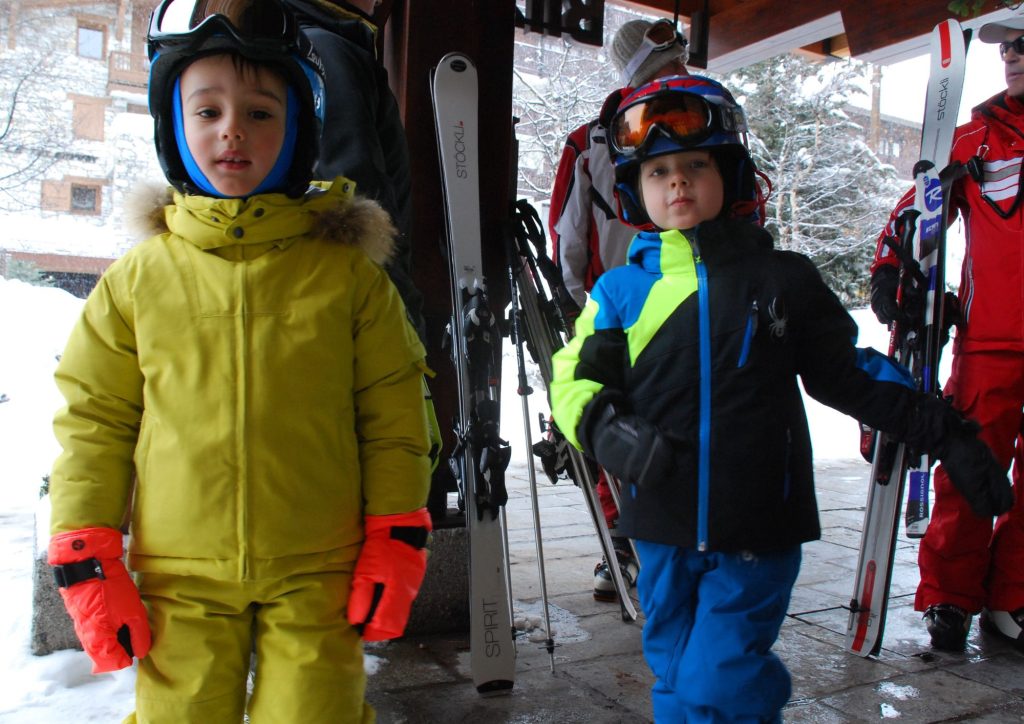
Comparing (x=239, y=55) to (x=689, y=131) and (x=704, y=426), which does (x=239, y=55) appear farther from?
(x=704, y=426)

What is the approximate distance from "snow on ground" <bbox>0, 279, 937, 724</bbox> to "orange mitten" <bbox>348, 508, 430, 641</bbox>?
117 centimetres

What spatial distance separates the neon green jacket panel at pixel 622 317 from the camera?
6.19ft

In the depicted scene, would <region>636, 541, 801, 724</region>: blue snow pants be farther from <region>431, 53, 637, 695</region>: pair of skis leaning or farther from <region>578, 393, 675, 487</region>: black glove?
<region>431, 53, 637, 695</region>: pair of skis leaning

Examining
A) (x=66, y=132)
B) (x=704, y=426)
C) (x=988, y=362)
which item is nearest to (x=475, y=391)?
(x=704, y=426)

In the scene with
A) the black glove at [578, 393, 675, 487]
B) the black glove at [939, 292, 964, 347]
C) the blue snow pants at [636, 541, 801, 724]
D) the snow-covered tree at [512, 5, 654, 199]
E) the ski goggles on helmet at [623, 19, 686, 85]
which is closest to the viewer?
the black glove at [578, 393, 675, 487]

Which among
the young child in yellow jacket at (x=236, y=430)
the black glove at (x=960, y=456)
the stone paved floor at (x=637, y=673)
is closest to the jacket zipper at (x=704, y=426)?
the black glove at (x=960, y=456)

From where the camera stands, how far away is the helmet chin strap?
155cm

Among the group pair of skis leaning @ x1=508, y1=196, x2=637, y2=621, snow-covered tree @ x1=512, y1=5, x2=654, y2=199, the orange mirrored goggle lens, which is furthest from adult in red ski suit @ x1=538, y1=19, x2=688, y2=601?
snow-covered tree @ x1=512, y1=5, x2=654, y2=199

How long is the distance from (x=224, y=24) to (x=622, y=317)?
99 cm

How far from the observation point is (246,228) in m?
1.52

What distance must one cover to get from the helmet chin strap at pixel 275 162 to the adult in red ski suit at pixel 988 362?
7.15 ft

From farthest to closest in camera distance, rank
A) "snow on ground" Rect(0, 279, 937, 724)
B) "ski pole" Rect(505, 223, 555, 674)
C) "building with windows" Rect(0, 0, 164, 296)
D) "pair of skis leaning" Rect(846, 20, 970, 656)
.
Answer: "building with windows" Rect(0, 0, 164, 296), "pair of skis leaning" Rect(846, 20, 970, 656), "ski pole" Rect(505, 223, 555, 674), "snow on ground" Rect(0, 279, 937, 724)

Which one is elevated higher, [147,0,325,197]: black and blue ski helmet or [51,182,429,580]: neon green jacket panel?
[147,0,325,197]: black and blue ski helmet

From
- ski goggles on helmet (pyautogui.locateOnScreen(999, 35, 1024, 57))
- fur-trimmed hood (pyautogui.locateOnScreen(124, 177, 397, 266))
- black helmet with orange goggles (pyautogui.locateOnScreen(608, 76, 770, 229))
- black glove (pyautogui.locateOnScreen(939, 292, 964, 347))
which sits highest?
ski goggles on helmet (pyautogui.locateOnScreen(999, 35, 1024, 57))
